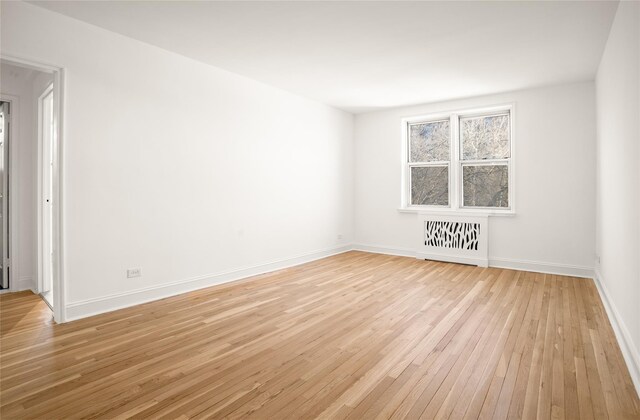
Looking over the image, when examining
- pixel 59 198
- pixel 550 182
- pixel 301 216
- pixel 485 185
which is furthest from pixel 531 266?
pixel 59 198

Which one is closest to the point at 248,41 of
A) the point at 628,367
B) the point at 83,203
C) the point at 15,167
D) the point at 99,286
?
the point at 83,203

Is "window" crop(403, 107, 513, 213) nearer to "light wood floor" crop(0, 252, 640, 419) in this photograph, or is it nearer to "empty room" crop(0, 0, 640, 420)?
"empty room" crop(0, 0, 640, 420)

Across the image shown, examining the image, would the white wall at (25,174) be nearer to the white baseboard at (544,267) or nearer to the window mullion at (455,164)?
the window mullion at (455,164)

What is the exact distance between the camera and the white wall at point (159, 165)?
3.20 meters

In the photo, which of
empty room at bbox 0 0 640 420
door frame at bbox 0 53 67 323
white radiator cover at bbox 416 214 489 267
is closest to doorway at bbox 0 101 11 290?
empty room at bbox 0 0 640 420

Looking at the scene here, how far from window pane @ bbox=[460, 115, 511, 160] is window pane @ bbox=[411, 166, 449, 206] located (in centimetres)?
49

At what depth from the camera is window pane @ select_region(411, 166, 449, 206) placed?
6.17 metres

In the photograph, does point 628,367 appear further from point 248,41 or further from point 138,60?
point 138,60

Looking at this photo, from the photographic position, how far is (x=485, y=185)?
227 inches

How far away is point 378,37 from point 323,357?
2.92 m

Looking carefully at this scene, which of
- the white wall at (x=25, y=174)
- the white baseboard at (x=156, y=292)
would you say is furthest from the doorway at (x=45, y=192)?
the white baseboard at (x=156, y=292)

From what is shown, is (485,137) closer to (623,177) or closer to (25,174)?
(623,177)

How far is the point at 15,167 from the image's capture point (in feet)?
13.8

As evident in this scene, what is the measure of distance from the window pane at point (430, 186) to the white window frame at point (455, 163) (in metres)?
0.07
